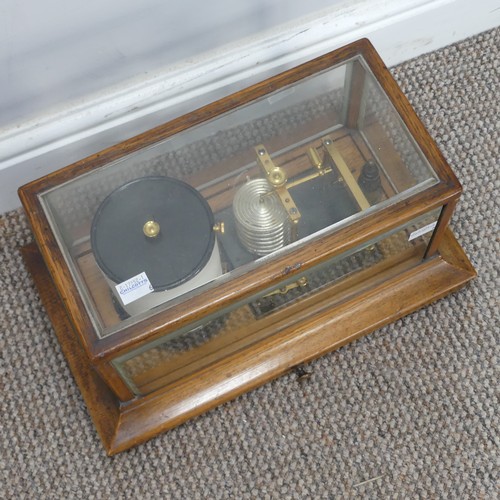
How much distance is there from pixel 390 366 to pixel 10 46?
49 cm

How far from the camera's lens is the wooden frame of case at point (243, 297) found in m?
0.72

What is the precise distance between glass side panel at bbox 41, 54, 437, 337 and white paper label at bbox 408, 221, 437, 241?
57mm

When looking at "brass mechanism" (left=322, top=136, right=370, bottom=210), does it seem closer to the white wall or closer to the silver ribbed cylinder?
the silver ribbed cylinder

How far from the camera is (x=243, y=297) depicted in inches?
28.7

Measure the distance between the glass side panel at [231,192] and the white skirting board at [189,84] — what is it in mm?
141

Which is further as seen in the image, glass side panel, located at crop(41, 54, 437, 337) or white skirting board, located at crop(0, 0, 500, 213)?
white skirting board, located at crop(0, 0, 500, 213)

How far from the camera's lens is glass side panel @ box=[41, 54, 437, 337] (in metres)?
0.73

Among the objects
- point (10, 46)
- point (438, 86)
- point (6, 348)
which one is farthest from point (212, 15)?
→ point (6, 348)

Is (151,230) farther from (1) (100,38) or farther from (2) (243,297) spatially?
(1) (100,38)

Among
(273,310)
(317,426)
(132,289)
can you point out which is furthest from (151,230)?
(317,426)

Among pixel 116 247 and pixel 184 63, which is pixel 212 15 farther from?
pixel 116 247

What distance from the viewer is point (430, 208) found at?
74 centimetres

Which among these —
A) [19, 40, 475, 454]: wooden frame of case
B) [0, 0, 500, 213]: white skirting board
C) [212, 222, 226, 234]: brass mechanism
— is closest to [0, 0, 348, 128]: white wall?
[0, 0, 500, 213]: white skirting board

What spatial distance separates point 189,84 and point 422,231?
0.30m
